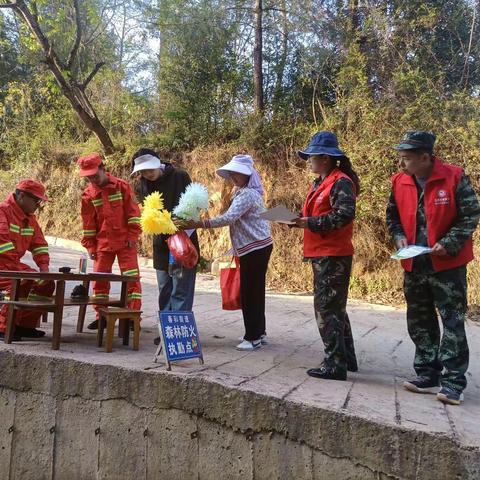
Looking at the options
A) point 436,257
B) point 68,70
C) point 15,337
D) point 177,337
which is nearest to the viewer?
point 436,257

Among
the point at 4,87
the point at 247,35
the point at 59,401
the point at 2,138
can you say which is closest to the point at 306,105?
the point at 247,35

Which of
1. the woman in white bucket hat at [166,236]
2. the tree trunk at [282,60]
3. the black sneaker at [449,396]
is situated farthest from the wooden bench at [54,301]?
the tree trunk at [282,60]

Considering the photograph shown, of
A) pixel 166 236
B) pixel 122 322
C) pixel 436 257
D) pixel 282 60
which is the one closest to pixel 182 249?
pixel 166 236

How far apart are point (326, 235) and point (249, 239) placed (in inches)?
37.5

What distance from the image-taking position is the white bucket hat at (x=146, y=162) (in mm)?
4406

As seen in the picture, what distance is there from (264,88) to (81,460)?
10123mm

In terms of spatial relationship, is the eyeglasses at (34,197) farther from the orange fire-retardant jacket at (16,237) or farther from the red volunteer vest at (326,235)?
the red volunteer vest at (326,235)

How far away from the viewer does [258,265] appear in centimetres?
432

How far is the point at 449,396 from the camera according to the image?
307 cm

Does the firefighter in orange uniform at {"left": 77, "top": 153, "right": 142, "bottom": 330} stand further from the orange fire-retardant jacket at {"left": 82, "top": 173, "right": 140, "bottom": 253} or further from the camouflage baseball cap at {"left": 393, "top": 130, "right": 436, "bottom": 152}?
the camouflage baseball cap at {"left": 393, "top": 130, "right": 436, "bottom": 152}

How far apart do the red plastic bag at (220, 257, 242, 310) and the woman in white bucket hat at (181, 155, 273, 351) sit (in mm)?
92

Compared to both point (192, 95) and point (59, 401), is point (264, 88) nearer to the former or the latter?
point (192, 95)

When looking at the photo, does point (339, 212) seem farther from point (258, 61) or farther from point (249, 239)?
point (258, 61)

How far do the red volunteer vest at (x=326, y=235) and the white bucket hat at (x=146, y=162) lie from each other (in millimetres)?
1557
